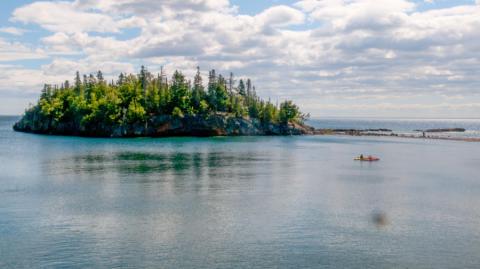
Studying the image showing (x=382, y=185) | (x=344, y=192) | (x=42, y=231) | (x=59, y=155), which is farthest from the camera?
(x=59, y=155)

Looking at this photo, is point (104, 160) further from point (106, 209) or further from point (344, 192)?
point (344, 192)

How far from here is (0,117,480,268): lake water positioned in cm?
3825

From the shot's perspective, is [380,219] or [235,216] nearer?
[380,219]

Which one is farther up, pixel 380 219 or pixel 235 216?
pixel 235 216

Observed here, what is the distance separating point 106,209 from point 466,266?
133ft

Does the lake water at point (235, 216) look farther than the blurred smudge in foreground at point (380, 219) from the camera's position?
No

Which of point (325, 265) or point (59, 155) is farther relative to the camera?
point (59, 155)

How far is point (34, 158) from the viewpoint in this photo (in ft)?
367

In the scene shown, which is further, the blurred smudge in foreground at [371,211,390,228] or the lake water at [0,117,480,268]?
the blurred smudge in foreground at [371,211,390,228]

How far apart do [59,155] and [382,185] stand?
281 feet

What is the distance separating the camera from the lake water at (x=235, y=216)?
1506 inches

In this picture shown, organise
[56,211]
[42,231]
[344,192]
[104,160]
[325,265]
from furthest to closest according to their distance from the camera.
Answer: [104,160], [344,192], [56,211], [42,231], [325,265]

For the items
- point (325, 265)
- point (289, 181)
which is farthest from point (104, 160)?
point (325, 265)

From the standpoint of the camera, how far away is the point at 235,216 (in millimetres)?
52438
